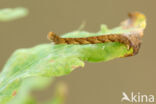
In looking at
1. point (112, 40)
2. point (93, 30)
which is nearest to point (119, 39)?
point (112, 40)

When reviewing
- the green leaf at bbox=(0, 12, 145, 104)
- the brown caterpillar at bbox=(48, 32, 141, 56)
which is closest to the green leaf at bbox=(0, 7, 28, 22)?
the green leaf at bbox=(0, 12, 145, 104)

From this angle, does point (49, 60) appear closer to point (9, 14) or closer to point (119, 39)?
point (119, 39)

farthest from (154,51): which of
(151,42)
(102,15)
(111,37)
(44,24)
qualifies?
(111,37)

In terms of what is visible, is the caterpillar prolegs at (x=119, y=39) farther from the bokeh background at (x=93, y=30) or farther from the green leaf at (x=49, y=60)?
the bokeh background at (x=93, y=30)

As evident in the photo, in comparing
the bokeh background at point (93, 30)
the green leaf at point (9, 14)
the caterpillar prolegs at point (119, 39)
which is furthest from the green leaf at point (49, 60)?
the bokeh background at point (93, 30)

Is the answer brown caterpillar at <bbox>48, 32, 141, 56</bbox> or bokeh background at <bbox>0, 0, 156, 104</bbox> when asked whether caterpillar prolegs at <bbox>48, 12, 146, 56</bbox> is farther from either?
bokeh background at <bbox>0, 0, 156, 104</bbox>

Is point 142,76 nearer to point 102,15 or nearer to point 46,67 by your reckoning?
point 102,15
